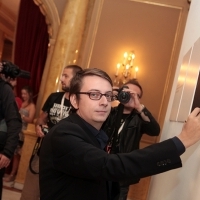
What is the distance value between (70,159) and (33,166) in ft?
7.98

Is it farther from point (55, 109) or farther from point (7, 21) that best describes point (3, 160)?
point (7, 21)

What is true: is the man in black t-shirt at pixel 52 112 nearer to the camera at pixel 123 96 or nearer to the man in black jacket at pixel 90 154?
the camera at pixel 123 96

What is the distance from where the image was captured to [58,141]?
4.72 feet

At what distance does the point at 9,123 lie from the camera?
117 inches

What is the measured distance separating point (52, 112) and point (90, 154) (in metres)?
2.18

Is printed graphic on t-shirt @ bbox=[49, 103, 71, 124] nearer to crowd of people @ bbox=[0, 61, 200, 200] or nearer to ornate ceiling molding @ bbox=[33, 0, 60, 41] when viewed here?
crowd of people @ bbox=[0, 61, 200, 200]

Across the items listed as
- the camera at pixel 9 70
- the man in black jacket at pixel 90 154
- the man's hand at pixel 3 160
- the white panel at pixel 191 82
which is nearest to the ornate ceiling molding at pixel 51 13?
the camera at pixel 9 70

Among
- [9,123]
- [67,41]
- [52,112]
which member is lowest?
[9,123]

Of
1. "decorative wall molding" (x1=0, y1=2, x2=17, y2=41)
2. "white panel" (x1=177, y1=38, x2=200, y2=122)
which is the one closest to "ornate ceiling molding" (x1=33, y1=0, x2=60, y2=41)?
"decorative wall molding" (x1=0, y1=2, x2=17, y2=41)

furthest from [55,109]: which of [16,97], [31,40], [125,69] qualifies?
[31,40]

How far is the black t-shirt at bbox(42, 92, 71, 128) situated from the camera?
3464mm

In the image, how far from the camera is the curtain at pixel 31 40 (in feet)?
26.1

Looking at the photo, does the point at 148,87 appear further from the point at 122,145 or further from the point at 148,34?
the point at 122,145

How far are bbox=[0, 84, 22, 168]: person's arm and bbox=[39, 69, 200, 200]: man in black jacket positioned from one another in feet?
4.55
